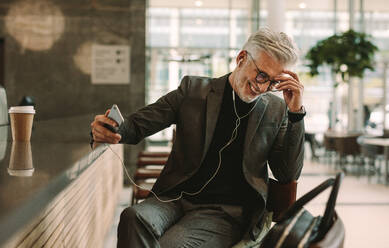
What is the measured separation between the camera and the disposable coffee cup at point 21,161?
Answer: 1296mm

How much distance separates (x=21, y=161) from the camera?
5.01 ft

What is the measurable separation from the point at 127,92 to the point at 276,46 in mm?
6328

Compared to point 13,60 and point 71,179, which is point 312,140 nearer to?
point 13,60

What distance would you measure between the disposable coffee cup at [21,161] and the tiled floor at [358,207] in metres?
2.50

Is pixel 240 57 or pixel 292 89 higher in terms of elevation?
pixel 240 57

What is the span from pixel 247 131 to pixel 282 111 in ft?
0.78

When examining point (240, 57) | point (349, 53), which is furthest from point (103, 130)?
point (349, 53)

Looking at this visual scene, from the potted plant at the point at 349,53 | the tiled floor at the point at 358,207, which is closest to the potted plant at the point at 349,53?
the potted plant at the point at 349,53

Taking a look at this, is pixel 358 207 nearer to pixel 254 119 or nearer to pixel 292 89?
pixel 254 119

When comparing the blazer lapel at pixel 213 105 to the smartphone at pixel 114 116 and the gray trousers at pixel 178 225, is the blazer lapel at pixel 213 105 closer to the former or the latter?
the gray trousers at pixel 178 225

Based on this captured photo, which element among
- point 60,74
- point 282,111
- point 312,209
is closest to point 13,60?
point 60,74

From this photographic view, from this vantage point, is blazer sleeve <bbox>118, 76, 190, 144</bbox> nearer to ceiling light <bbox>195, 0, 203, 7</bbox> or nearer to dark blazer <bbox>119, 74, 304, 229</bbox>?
dark blazer <bbox>119, 74, 304, 229</bbox>

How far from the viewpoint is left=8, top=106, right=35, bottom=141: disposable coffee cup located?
7.13 feet

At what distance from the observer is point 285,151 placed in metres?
2.08
